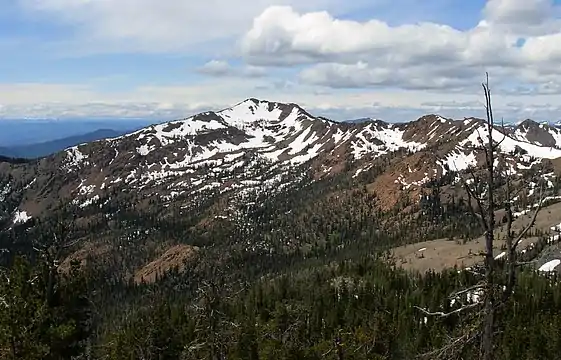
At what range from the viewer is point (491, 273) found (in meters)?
15.3

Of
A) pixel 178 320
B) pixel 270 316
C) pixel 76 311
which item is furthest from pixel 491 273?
pixel 270 316

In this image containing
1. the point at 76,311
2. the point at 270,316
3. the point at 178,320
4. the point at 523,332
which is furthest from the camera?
the point at 270,316

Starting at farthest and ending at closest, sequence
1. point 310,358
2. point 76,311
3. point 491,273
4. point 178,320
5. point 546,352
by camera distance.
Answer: point 178,320, point 546,352, point 310,358, point 76,311, point 491,273

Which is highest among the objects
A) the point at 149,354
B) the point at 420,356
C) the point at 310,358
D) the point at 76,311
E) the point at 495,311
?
the point at 495,311

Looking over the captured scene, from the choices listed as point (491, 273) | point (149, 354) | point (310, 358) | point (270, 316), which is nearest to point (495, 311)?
point (491, 273)

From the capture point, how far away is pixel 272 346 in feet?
240

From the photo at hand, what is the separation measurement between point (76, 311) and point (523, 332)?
94831 mm

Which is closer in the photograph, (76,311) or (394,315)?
(76,311)

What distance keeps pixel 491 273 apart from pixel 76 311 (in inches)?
1031

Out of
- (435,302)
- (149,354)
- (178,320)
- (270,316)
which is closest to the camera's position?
(149,354)

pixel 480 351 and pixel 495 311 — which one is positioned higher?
pixel 495 311

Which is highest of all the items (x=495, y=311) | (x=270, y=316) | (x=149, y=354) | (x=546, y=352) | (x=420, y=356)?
(x=495, y=311)

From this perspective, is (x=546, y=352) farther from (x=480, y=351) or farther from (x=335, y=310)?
(x=480, y=351)

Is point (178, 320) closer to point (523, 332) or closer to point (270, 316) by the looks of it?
point (270, 316)
